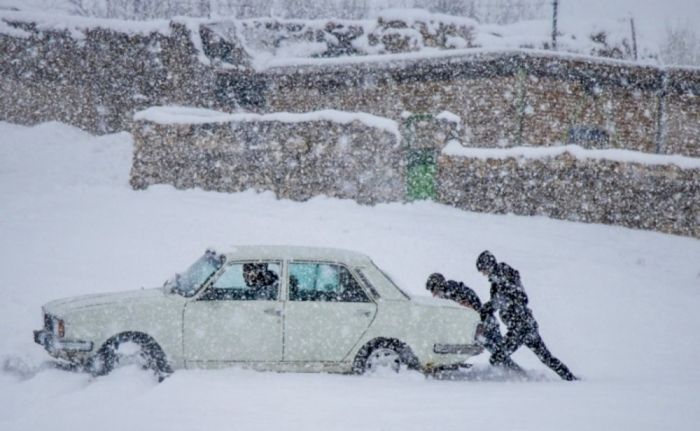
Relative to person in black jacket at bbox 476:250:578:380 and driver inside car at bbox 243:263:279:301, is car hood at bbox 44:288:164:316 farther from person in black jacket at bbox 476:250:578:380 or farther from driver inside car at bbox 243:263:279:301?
person in black jacket at bbox 476:250:578:380

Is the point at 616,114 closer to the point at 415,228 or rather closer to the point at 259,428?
the point at 415,228

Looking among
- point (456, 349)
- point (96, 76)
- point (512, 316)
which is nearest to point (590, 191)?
point (512, 316)

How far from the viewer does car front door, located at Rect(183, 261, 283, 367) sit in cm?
615

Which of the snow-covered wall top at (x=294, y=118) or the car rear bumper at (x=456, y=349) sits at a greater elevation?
the snow-covered wall top at (x=294, y=118)

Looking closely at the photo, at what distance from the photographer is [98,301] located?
20.5ft

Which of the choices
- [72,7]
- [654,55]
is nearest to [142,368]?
[654,55]

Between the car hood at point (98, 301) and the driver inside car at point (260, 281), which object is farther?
the driver inside car at point (260, 281)

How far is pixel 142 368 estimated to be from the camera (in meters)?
6.11

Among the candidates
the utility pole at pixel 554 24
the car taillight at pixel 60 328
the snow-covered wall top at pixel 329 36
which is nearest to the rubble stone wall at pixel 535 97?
the snow-covered wall top at pixel 329 36

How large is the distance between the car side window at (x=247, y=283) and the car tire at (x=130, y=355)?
75 cm

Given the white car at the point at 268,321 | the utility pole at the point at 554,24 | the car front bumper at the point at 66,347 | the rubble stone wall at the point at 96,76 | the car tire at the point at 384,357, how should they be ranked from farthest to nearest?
the utility pole at the point at 554,24 < the rubble stone wall at the point at 96,76 < the car tire at the point at 384,357 < the white car at the point at 268,321 < the car front bumper at the point at 66,347

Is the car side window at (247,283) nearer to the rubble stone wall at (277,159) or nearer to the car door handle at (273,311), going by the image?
the car door handle at (273,311)

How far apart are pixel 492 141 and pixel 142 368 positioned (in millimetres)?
15757

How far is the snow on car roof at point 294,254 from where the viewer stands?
21.4 feet
